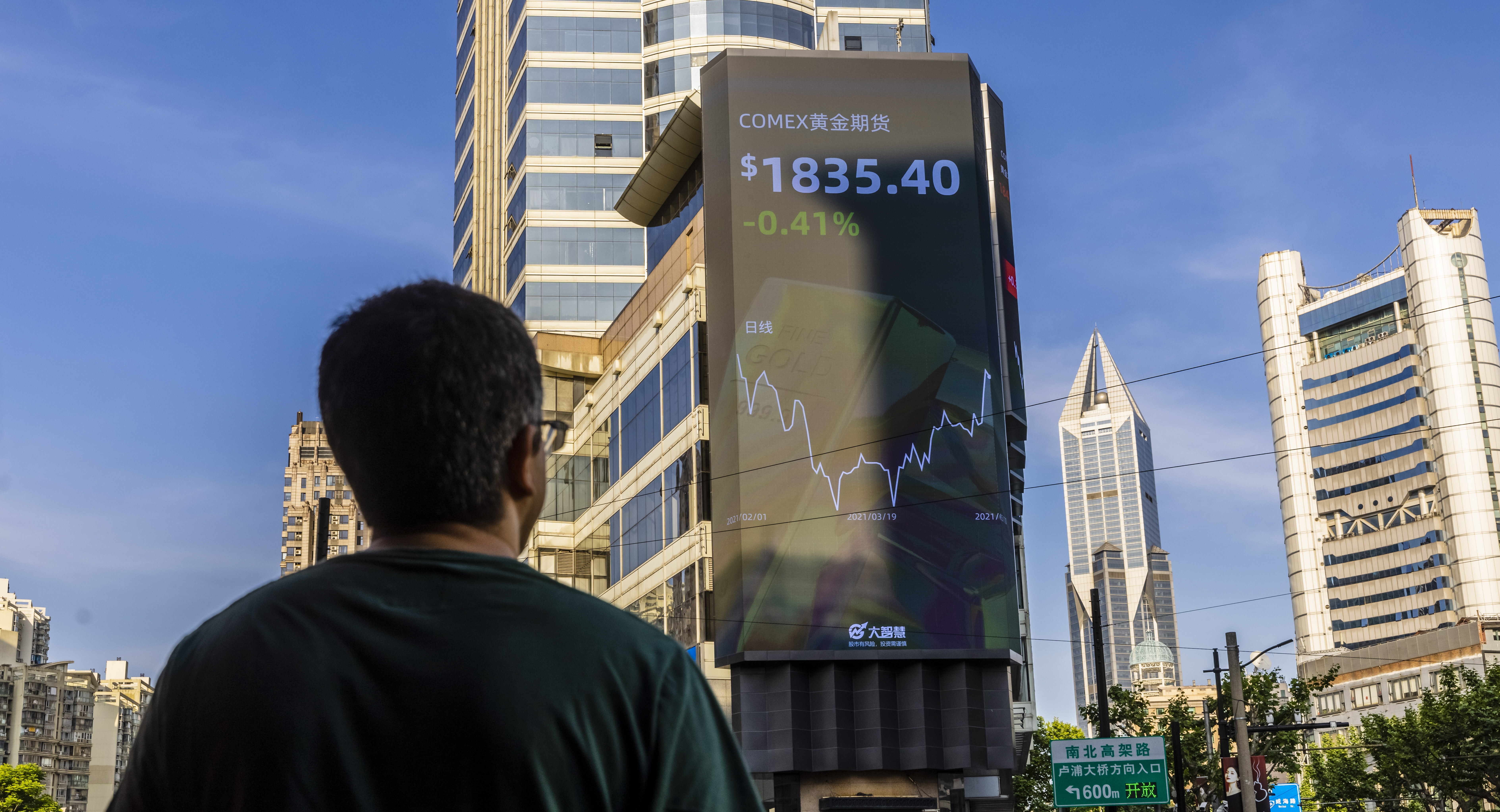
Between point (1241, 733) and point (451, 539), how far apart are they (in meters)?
33.3

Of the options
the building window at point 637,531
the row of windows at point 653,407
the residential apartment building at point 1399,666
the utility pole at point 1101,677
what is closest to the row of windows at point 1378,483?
the residential apartment building at point 1399,666

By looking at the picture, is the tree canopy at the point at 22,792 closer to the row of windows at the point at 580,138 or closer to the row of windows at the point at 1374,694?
the row of windows at the point at 580,138

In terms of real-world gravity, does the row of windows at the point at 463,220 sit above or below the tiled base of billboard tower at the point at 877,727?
above

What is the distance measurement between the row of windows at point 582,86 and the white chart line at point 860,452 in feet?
93.3

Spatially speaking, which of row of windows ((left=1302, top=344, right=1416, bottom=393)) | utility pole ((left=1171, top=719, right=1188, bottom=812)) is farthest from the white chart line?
row of windows ((left=1302, top=344, right=1416, bottom=393))

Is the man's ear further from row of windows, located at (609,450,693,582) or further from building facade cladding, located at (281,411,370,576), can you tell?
building facade cladding, located at (281,411,370,576)

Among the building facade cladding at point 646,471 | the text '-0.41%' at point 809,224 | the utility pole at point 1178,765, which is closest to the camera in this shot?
the utility pole at point 1178,765

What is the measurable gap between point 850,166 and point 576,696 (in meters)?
42.2

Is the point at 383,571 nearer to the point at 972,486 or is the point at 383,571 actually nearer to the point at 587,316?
the point at 972,486

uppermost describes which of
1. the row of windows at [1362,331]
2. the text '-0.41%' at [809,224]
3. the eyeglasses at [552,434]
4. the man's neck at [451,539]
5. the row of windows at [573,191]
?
the row of windows at [1362,331]

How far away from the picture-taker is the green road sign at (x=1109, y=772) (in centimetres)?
3119

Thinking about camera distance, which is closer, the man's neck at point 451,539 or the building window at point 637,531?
the man's neck at point 451,539

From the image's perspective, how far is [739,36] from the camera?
210 ft

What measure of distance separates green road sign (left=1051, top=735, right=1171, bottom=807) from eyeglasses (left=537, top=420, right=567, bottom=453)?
3050 centimetres
